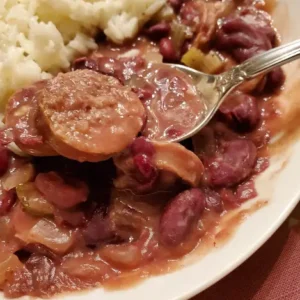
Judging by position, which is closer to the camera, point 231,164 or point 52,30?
point 231,164

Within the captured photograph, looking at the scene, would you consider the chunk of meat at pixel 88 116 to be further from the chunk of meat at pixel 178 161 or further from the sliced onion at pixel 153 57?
the sliced onion at pixel 153 57

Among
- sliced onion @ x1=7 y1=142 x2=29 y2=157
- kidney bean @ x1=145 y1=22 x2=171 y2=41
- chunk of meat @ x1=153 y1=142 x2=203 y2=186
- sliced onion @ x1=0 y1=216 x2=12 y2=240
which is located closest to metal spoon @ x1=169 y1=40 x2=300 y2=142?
chunk of meat @ x1=153 y1=142 x2=203 y2=186

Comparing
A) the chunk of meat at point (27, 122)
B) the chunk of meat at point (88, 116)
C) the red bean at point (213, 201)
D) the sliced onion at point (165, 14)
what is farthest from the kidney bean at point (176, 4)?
the red bean at point (213, 201)

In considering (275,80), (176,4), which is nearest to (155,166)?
(275,80)

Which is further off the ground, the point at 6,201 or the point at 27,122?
the point at 27,122

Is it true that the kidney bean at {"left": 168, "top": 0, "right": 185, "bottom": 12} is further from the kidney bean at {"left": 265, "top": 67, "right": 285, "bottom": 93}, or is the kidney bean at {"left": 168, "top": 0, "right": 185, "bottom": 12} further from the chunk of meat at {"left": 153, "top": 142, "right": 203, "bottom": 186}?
the chunk of meat at {"left": 153, "top": 142, "right": 203, "bottom": 186}

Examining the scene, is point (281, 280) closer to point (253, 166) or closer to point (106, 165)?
point (253, 166)

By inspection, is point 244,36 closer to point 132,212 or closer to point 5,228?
point 132,212
